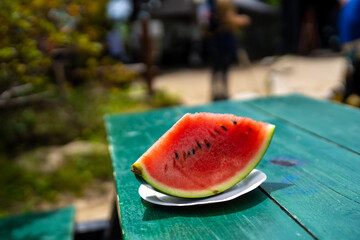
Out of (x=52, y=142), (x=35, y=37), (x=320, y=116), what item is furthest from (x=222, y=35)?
(x=320, y=116)

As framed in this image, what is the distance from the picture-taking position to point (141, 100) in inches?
281

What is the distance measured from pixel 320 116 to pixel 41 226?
82.0 inches

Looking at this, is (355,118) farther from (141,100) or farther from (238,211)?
(141,100)

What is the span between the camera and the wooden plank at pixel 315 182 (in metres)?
1.09

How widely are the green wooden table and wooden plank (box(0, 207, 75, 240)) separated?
86 cm

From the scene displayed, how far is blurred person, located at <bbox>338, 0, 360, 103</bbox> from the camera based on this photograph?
11.6 feet

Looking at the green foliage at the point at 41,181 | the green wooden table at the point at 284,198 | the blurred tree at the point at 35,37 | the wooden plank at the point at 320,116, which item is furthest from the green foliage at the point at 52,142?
the wooden plank at the point at 320,116

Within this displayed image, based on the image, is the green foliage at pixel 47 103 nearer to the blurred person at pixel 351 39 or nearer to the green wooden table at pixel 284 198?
the green wooden table at pixel 284 198

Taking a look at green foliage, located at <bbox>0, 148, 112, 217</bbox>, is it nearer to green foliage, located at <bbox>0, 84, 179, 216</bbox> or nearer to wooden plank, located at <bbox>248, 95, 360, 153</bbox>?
green foliage, located at <bbox>0, 84, 179, 216</bbox>

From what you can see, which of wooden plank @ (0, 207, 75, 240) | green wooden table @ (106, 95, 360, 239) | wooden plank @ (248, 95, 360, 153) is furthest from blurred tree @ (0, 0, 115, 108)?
wooden plank @ (248, 95, 360, 153)

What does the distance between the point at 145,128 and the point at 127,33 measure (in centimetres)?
1287

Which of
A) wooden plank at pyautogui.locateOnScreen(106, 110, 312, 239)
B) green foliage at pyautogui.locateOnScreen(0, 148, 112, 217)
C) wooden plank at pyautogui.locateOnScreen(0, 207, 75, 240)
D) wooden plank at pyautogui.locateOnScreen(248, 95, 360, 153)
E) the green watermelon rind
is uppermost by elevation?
the green watermelon rind

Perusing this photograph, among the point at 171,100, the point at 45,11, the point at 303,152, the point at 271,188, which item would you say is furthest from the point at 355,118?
the point at 171,100

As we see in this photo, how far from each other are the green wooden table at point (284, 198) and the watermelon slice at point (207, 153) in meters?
0.09
